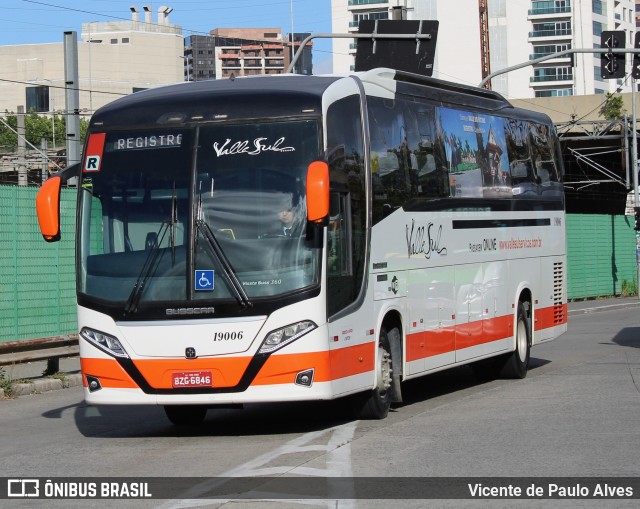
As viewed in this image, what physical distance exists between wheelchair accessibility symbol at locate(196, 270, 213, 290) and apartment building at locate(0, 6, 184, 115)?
102791 millimetres

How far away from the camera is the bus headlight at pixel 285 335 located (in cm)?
1122

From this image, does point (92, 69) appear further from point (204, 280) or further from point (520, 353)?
point (204, 280)

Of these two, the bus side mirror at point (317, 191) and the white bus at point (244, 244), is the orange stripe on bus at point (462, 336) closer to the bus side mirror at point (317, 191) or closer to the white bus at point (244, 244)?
the white bus at point (244, 244)

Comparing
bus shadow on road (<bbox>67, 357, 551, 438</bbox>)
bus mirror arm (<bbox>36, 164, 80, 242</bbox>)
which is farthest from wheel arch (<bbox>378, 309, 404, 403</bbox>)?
bus mirror arm (<bbox>36, 164, 80, 242</bbox>)

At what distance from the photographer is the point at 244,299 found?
11.2m

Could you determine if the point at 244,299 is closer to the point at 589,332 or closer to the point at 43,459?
the point at 43,459

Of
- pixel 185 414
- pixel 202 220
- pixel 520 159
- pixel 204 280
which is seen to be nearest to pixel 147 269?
pixel 204 280

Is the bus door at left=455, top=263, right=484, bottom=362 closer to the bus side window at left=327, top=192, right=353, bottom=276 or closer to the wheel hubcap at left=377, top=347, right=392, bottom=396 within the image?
the wheel hubcap at left=377, top=347, right=392, bottom=396

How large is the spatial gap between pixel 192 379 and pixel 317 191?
2.15m

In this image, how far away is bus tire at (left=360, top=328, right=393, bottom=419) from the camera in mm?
12523

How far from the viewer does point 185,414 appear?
13.1 m

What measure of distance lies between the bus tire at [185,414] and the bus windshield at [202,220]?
1.84m

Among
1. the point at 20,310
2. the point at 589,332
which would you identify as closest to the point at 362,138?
the point at 20,310

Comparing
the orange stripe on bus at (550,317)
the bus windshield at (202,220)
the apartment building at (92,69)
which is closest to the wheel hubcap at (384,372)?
the bus windshield at (202,220)
